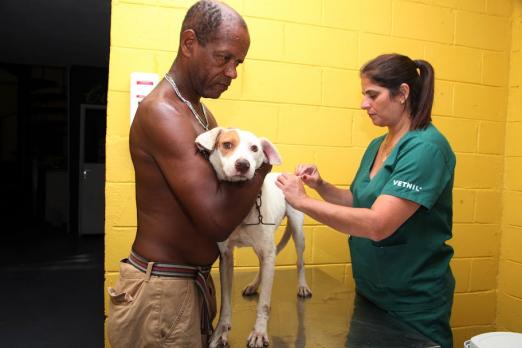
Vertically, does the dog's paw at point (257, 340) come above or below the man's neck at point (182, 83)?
below

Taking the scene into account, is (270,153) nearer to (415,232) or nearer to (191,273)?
(191,273)

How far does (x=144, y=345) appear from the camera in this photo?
3.57 feet

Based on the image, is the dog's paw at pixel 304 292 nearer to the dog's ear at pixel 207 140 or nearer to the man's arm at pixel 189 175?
the man's arm at pixel 189 175

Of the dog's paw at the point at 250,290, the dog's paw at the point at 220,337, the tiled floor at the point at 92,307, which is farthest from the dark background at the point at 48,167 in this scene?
the dog's paw at the point at 220,337

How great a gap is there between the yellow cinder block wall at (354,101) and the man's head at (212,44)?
2.77ft

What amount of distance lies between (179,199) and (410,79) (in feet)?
2.95

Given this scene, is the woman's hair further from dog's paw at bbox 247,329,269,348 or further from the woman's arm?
dog's paw at bbox 247,329,269,348

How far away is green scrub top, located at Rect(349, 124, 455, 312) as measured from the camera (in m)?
1.32

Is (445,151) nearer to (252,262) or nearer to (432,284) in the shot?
(432,284)

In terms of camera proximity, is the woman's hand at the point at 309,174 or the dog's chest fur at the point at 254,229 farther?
the woman's hand at the point at 309,174

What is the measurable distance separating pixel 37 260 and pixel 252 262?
164 inches

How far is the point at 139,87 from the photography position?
1.85m

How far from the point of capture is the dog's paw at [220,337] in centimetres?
122

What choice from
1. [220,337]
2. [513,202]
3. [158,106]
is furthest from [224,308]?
[513,202]
